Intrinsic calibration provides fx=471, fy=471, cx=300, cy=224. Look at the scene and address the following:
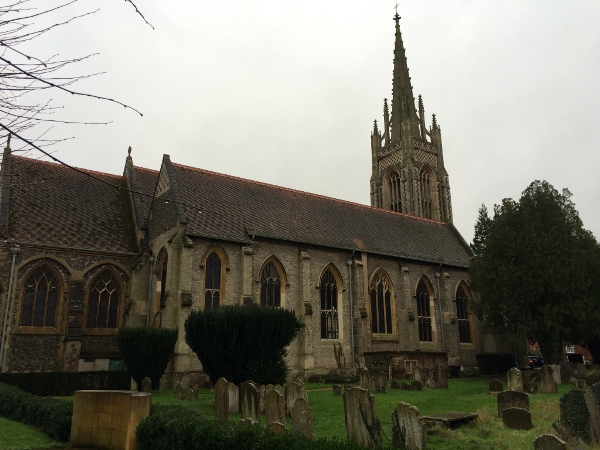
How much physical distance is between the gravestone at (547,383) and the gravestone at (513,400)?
6130mm

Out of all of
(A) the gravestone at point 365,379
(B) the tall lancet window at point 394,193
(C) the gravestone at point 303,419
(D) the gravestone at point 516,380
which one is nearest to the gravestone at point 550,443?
(C) the gravestone at point 303,419

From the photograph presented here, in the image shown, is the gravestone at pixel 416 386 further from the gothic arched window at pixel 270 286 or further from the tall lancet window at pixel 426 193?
the tall lancet window at pixel 426 193

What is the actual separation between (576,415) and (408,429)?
3.98m

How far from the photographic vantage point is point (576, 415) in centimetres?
966

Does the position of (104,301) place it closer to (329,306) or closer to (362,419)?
(329,306)

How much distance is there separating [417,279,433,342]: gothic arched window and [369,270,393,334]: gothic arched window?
7.66 ft

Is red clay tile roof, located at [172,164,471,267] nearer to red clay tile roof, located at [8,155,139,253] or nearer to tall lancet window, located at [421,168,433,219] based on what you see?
red clay tile roof, located at [8,155,139,253]

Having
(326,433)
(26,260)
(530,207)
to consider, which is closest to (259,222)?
(26,260)

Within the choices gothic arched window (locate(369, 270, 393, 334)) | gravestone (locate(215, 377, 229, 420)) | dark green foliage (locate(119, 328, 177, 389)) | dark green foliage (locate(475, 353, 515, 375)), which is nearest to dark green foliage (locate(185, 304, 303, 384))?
gravestone (locate(215, 377, 229, 420))

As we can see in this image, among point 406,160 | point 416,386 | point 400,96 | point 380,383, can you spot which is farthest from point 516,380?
point 400,96

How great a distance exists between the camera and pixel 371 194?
5244 centimetres

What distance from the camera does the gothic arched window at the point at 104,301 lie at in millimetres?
21875

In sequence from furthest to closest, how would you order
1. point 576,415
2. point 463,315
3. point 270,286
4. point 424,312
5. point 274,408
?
point 463,315, point 424,312, point 270,286, point 274,408, point 576,415

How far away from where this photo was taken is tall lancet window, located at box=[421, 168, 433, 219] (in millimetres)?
49106
